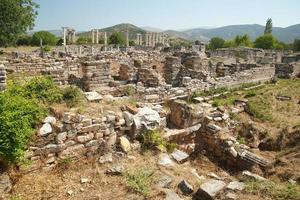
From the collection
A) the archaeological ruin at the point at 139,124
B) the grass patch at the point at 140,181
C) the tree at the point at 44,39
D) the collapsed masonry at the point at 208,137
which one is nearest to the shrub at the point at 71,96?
the archaeological ruin at the point at 139,124

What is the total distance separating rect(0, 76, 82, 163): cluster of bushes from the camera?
21.1 feet

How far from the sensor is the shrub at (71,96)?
29.2ft

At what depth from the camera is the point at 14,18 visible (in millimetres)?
28469

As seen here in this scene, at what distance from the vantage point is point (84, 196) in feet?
21.8

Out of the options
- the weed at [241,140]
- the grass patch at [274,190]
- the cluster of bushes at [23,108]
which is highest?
the cluster of bushes at [23,108]

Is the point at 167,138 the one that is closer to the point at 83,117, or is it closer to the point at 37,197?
the point at 83,117

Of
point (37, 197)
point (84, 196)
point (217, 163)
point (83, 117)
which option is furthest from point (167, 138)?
point (37, 197)

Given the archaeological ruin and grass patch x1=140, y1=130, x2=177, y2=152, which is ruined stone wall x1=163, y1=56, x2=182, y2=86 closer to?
the archaeological ruin

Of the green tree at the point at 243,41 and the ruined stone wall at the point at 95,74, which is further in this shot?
the green tree at the point at 243,41

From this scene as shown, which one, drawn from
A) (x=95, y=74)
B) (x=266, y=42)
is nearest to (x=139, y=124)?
(x=95, y=74)

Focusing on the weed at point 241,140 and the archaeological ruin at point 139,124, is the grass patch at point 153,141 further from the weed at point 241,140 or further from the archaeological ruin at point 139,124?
the weed at point 241,140

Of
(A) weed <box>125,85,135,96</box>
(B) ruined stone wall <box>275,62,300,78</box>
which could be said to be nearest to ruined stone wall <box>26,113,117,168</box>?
(A) weed <box>125,85,135,96</box>

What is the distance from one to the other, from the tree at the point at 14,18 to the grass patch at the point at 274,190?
27503mm

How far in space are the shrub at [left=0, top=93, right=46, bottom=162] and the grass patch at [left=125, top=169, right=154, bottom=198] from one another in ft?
8.24
